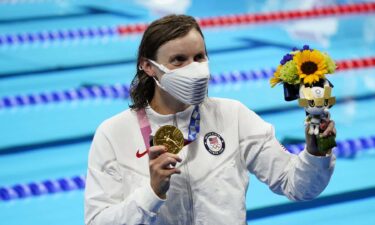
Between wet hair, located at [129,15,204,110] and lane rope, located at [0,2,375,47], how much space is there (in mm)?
5512

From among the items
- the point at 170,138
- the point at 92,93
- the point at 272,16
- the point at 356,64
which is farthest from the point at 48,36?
the point at 170,138

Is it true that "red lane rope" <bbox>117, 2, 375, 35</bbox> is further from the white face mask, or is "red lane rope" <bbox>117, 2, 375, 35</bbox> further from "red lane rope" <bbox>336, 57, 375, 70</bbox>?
the white face mask

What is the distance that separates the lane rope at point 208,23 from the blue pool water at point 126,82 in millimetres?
63

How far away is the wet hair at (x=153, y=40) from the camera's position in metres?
2.43

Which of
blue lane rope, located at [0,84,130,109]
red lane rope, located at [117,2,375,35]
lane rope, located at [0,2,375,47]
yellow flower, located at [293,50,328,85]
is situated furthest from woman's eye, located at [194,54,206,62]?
red lane rope, located at [117,2,375,35]

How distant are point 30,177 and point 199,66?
2804 millimetres

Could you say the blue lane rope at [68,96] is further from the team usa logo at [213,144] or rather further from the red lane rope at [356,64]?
the team usa logo at [213,144]

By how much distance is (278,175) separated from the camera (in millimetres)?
2510

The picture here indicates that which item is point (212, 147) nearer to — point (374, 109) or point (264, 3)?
point (374, 109)

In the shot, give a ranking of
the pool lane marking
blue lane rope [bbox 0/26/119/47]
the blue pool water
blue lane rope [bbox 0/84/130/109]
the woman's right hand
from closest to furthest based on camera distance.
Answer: the woman's right hand
the pool lane marking
the blue pool water
blue lane rope [bbox 0/84/130/109]
blue lane rope [bbox 0/26/119/47]

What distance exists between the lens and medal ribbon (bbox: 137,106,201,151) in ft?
8.08

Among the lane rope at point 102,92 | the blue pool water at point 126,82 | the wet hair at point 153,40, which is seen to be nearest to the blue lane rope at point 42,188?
the blue pool water at point 126,82

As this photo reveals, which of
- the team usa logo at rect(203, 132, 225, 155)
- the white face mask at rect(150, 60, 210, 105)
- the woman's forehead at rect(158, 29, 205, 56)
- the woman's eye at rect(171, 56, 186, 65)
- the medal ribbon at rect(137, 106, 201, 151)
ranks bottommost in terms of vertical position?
the team usa logo at rect(203, 132, 225, 155)

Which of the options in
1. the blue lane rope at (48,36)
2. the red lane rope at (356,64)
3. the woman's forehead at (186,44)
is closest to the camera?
the woman's forehead at (186,44)
